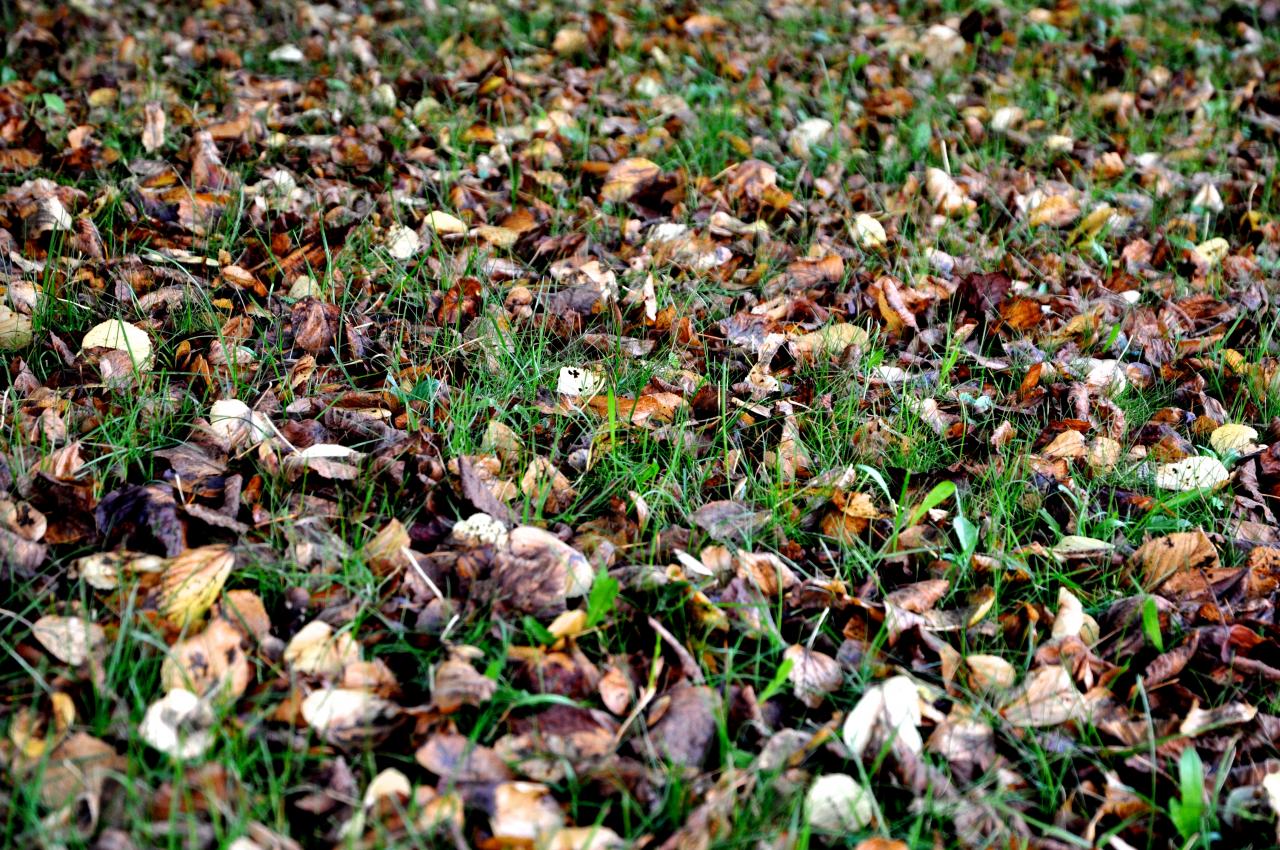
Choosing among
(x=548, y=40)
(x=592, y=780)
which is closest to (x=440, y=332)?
(x=592, y=780)

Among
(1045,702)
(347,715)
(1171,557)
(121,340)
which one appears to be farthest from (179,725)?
(1171,557)

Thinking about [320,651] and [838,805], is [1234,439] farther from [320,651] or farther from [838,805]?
[320,651]

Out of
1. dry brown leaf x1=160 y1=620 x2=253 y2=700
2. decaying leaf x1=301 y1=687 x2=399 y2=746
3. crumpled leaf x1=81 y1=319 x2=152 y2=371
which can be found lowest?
decaying leaf x1=301 y1=687 x2=399 y2=746

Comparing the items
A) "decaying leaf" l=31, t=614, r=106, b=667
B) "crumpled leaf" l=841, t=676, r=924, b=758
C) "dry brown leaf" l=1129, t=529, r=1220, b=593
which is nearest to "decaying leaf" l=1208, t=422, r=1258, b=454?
"dry brown leaf" l=1129, t=529, r=1220, b=593

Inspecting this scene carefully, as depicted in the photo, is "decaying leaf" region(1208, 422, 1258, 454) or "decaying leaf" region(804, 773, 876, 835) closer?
"decaying leaf" region(804, 773, 876, 835)

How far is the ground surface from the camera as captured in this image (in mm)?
1518

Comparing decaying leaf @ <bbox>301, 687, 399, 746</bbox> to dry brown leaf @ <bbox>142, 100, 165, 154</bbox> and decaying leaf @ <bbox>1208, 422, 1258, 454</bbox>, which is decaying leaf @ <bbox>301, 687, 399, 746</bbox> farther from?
dry brown leaf @ <bbox>142, 100, 165, 154</bbox>

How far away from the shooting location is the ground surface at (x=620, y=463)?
1.52m

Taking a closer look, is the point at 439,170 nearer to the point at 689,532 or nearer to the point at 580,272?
the point at 580,272

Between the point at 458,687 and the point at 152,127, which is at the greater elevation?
the point at 152,127

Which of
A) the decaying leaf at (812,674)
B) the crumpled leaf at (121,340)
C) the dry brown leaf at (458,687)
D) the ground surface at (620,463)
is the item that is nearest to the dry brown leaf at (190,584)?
the ground surface at (620,463)

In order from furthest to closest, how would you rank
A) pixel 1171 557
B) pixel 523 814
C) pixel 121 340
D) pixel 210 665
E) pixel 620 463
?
pixel 121 340
pixel 620 463
pixel 1171 557
pixel 210 665
pixel 523 814

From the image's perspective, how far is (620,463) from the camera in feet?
6.81

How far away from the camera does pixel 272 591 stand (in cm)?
173
